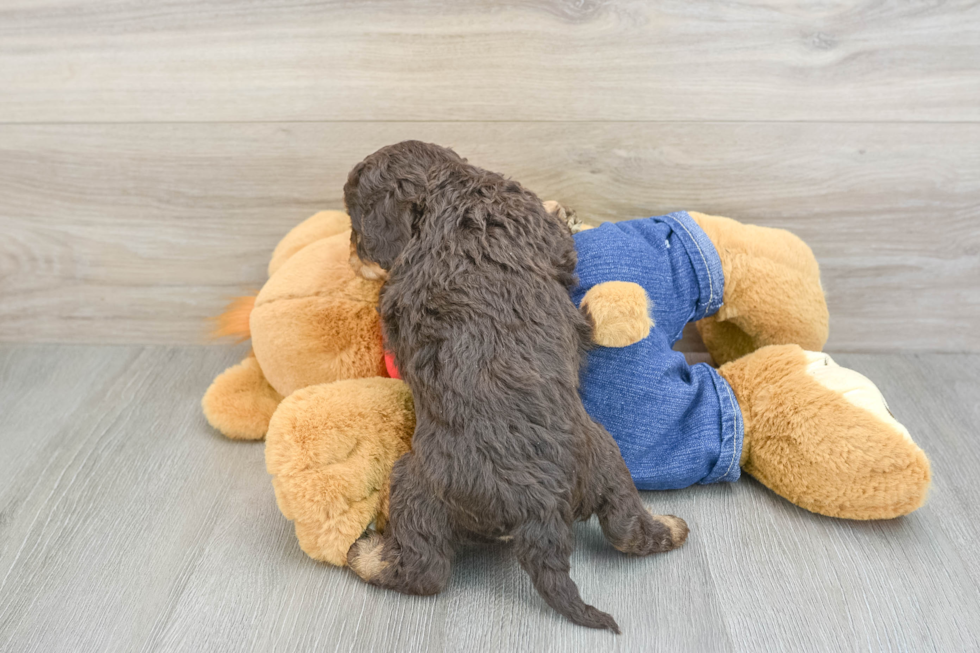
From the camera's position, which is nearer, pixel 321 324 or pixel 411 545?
pixel 411 545

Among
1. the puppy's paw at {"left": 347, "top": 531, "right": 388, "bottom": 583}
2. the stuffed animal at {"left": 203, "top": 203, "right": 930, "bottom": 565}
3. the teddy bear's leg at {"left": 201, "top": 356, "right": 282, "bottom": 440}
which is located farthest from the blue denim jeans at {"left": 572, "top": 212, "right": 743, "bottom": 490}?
the teddy bear's leg at {"left": 201, "top": 356, "right": 282, "bottom": 440}

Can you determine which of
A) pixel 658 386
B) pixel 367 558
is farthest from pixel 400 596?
pixel 658 386

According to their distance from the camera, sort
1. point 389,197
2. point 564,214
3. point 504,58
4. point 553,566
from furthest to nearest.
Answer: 1. point 504,58
2. point 564,214
3. point 389,197
4. point 553,566

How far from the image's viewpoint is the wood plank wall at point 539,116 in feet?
3.61

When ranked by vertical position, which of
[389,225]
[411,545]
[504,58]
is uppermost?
[504,58]

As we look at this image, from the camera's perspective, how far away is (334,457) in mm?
896

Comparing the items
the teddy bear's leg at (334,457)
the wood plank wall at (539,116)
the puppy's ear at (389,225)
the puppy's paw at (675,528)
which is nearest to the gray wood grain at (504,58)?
the wood plank wall at (539,116)

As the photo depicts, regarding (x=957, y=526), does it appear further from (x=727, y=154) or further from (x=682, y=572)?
(x=727, y=154)

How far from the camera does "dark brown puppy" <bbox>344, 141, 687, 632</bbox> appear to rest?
0.77 m

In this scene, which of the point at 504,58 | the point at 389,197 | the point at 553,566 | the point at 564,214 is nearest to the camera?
the point at 553,566

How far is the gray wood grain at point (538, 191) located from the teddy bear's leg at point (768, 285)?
0.54 feet

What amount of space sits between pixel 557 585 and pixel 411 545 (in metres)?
0.17

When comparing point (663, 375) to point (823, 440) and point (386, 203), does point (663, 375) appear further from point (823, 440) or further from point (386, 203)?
point (386, 203)

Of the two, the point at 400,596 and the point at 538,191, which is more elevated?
the point at 538,191
